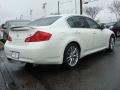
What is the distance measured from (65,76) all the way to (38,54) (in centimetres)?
84

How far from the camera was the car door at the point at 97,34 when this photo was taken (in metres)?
6.73

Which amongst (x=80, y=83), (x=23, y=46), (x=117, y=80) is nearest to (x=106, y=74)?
(x=117, y=80)

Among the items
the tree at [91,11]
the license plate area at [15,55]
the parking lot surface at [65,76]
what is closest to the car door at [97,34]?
the parking lot surface at [65,76]

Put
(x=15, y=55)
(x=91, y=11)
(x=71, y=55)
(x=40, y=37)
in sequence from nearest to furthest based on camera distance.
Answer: (x=40, y=37), (x=15, y=55), (x=71, y=55), (x=91, y=11)

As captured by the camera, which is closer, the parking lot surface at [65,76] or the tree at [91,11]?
the parking lot surface at [65,76]

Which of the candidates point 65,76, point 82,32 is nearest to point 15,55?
point 65,76

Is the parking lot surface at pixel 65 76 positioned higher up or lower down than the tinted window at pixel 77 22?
lower down

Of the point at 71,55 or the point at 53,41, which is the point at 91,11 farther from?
the point at 53,41

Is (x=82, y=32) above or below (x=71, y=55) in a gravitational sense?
above

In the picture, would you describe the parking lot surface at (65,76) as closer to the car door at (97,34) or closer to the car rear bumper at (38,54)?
the car rear bumper at (38,54)

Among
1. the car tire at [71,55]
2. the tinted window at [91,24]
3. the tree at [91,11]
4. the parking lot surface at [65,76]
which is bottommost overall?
the parking lot surface at [65,76]

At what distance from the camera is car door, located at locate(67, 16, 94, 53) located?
5911mm

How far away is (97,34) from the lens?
6.84 m

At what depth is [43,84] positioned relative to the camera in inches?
182
